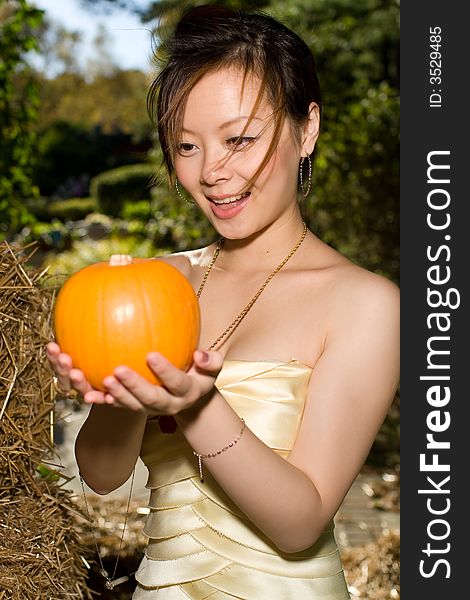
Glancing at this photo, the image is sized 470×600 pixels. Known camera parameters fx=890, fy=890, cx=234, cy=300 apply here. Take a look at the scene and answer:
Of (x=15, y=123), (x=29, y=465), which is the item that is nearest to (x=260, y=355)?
(x=29, y=465)

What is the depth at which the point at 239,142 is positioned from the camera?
2.07 meters

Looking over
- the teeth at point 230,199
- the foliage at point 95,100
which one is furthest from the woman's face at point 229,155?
the foliage at point 95,100

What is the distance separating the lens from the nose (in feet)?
6.78

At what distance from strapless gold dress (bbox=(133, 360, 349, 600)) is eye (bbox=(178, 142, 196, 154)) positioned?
0.51m

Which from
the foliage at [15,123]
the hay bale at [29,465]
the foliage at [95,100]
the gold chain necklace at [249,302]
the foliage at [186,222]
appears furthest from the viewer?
the foliage at [95,100]

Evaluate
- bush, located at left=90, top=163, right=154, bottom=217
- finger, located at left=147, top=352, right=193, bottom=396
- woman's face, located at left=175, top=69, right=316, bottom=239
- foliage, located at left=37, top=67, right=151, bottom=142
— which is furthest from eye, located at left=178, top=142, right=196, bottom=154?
foliage, located at left=37, top=67, right=151, bottom=142

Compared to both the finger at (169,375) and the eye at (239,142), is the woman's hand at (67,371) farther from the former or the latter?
the eye at (239,142)

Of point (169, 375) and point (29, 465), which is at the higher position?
point (169, 375)

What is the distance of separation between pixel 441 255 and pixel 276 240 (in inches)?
24.4

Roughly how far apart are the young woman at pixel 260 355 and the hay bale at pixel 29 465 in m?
0.36

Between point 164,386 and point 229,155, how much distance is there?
68cm

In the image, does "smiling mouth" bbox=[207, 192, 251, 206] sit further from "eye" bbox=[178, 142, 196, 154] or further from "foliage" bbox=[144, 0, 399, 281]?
"foliage" bbox=[144, 0, 399, 281]

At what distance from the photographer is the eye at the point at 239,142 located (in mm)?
2070

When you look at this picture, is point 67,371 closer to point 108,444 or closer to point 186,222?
point 108,444
